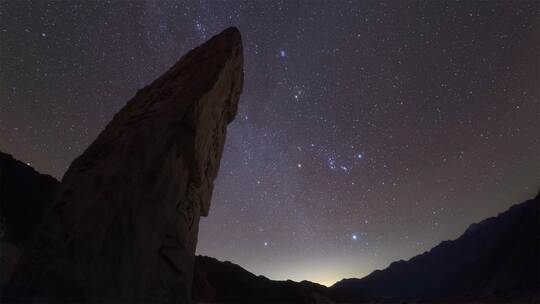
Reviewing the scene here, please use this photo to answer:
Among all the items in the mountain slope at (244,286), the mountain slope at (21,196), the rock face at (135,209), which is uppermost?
the mountain slope at (21,196)

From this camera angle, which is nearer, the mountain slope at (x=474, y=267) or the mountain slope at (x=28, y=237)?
the mountain slope at (x=28, y=237)

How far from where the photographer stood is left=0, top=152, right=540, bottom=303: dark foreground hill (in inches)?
661

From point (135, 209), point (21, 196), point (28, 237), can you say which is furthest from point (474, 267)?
point (21, 196)

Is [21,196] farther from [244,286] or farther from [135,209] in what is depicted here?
[244,286]

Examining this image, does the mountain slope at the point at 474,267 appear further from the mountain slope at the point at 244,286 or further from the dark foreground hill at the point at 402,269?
the mountain slope at the point at 244,286

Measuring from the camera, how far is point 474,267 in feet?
172

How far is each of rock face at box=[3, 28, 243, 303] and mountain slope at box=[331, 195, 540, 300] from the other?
26.7 meters

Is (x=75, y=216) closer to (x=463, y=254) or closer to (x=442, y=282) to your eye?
(x=442, y=282)

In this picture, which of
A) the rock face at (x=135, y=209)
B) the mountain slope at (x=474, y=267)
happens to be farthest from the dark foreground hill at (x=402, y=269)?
the rock face at (x=135, y=209)

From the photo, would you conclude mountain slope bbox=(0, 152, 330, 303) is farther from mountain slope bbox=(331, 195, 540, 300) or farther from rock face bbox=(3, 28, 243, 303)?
mountain slope bbox=(331, 195, 540, 300)

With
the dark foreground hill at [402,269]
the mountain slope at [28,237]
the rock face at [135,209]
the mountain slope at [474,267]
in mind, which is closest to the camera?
the rock face at [135,209]

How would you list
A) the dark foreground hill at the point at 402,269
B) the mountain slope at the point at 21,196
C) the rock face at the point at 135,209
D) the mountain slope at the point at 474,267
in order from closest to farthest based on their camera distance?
the rock face at the point at 135,209, the mountain slope at the point at 21,196, the dark foreground hill at the point at 402,269, the mountain slope at the point at 474,267

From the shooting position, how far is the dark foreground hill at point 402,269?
16797mm

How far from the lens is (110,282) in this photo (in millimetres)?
3250
